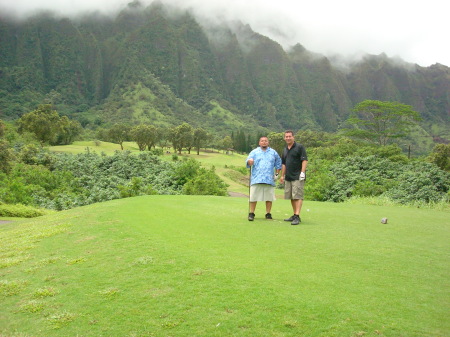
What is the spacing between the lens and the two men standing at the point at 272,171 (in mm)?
10352

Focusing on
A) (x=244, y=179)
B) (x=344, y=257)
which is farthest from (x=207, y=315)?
(x=244, y=179)

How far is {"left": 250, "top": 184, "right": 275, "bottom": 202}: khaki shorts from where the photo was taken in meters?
10.7

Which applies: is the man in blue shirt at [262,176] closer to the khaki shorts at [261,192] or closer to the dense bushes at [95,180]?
the khaki shorts at [261,192]

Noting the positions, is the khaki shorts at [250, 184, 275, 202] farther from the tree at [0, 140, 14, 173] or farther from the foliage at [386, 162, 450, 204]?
the tree at [0, 140, 14, 173]

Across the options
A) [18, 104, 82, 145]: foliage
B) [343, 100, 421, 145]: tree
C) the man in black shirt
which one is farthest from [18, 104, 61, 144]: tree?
the man in black shirt

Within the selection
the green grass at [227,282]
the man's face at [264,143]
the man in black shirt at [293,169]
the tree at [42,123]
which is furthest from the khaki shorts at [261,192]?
the tree at [42,123]

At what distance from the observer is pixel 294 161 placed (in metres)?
10.5

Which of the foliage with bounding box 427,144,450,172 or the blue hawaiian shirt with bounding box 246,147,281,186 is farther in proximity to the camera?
the foliage with bounding box 427,144,450,172

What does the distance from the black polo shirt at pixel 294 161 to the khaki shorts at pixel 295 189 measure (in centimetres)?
14

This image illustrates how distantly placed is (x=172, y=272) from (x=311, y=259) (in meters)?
2.38

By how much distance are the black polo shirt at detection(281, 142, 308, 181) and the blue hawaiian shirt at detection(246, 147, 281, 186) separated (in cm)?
41

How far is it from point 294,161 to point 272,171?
72 centimetres

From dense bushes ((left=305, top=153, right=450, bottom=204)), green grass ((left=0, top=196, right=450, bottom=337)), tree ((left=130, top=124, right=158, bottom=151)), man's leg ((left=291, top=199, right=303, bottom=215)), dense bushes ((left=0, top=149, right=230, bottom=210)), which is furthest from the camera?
tree ((left=130, top=124, right=158, bottom=151))

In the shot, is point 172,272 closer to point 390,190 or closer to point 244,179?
point 390,190
